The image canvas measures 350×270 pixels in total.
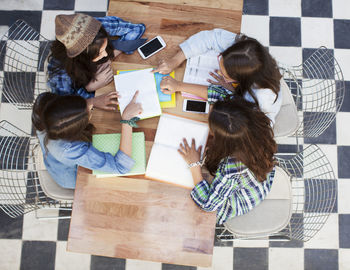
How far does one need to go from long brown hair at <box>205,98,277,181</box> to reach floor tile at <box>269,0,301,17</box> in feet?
4.89

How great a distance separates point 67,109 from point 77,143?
170 millimetres

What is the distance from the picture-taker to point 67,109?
136cm

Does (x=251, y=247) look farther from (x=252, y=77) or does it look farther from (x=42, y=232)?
(x=42, y=232)

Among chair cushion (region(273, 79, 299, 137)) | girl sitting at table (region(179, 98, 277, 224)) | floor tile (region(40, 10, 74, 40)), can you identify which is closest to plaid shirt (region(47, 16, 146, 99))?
girl sitting at table (region(179, 98, 277, 224))

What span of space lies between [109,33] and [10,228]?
63.4 inches

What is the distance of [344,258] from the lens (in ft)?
7.54

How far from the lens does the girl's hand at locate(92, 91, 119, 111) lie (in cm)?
157

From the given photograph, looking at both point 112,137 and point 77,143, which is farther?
point 112,137

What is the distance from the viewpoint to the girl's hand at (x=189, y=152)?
57.8 inches

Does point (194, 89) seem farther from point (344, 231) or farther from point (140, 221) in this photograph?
point (344, 231)

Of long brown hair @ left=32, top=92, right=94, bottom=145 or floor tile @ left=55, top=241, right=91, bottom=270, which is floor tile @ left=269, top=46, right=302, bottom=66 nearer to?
long brown hair @ left=32, top=92, right=94, bottom=145

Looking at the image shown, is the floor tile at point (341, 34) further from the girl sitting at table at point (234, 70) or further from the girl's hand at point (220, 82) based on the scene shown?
the girl's hand at point (220, 82)

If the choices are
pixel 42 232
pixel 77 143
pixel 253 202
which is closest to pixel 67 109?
pixel 77 143

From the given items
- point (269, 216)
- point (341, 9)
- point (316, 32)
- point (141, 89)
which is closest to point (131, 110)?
point (141, 89)
